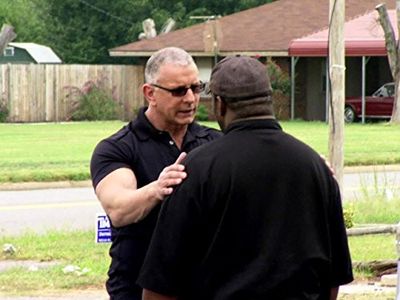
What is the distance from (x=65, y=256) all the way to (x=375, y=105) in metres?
30.9

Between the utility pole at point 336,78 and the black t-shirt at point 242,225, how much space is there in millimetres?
7973

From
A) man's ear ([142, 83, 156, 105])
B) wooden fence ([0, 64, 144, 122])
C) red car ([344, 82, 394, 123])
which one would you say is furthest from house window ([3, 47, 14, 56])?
man's ear ([142, 83, 156, 105])

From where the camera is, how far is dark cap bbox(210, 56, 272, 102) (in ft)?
14.4

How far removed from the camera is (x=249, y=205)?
4258 millimetres

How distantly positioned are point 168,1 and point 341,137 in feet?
159

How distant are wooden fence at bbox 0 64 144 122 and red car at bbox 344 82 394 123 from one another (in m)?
7.57

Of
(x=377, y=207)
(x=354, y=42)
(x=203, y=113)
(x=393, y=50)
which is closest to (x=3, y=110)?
(x=203, y=113)

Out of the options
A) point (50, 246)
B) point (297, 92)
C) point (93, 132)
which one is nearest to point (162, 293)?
point (50, 246)

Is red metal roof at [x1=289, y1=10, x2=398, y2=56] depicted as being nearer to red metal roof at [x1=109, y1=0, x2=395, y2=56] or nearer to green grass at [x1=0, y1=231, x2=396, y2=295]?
red metal roof at [x1=109, y1=0, x2=395, y2=56]

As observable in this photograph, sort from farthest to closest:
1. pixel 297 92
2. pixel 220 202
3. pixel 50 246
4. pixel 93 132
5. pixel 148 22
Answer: pixel 148 22 → pixel 297 92 → pixel 93 132 → pixel 50 246 → pixel 220 202

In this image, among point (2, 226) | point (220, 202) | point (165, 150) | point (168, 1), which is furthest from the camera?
point (168, 1)

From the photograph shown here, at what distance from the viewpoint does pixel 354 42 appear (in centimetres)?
4103

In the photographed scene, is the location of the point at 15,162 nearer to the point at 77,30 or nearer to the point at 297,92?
the point at 297,92

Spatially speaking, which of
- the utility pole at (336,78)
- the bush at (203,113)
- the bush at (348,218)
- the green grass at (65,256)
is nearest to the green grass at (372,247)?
the green grass at (65,256)
